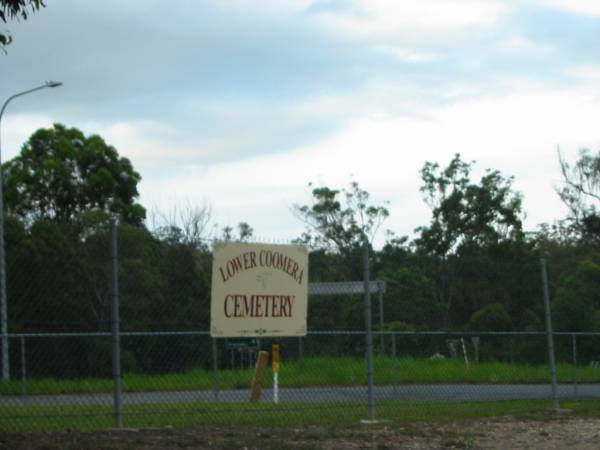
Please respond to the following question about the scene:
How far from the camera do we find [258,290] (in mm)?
12062

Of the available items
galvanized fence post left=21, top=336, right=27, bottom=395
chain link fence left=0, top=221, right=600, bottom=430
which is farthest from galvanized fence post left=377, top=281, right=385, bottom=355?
galvanized fence post left=21, top=336, right=27, bottom=395

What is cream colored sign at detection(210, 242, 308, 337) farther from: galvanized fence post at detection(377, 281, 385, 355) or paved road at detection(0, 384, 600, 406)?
galvanized fence post at detection(377, 281, 385, 355)

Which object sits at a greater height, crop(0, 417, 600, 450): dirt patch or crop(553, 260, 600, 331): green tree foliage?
crop(553, 260, 600, 331): green tree foliage

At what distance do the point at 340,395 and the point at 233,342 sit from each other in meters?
2.27

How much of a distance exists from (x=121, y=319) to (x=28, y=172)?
35040mm

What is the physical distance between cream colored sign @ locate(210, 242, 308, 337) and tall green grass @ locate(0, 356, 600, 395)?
1.13m

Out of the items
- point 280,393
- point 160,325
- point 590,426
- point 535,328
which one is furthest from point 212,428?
point 535,328

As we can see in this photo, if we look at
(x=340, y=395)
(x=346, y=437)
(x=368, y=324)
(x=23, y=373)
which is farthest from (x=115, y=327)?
(x=340, y=395)

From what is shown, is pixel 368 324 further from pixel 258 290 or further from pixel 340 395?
pixel 340 395

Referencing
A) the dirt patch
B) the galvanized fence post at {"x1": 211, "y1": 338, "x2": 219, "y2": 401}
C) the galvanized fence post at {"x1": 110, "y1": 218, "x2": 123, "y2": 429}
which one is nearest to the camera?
the dirt patch

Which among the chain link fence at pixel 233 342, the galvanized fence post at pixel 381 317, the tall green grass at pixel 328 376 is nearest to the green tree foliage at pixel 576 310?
the tall green grass at pixel 328 376

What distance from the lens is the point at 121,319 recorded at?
11.9m

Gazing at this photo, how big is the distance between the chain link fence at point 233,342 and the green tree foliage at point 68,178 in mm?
29621

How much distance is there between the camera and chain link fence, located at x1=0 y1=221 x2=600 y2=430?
11055 mm
